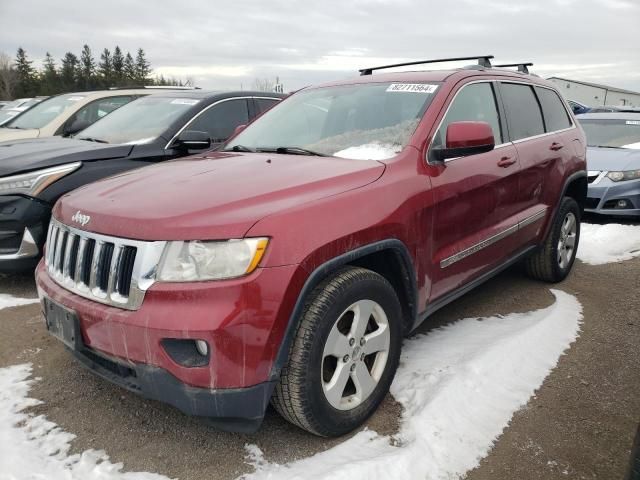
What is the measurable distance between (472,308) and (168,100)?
374cm

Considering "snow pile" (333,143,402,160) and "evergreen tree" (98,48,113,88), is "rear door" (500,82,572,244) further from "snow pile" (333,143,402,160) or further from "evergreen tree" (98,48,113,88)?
"evergreen tree" (98,48,113,88)

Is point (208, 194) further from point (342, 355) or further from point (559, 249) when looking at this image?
point (559, 249)

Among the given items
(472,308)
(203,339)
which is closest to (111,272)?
(203,339)

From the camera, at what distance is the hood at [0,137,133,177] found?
4.17 metres

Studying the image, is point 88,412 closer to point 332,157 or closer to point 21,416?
point 21,416

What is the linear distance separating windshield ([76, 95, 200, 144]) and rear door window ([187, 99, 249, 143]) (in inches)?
7.0

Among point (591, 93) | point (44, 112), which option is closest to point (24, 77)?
point (591, 93)

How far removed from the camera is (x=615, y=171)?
6.95 m

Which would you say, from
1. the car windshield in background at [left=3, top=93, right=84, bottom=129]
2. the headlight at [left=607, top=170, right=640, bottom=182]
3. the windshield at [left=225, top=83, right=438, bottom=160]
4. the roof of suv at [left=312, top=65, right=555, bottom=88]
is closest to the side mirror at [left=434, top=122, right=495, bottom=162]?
the windshield at [left=225, top=83, right=438, bottom=160]

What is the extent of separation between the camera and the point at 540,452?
95.0 inches

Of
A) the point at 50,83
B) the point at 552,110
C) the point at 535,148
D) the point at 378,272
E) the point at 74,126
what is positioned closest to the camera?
the point at 378,272

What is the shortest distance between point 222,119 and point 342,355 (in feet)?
12.5

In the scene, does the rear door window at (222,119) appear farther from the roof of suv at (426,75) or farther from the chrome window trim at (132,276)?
the chrome window trim at (132,276)

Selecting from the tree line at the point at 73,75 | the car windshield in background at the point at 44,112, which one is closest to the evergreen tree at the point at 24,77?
the tree line at the point at 73,75
